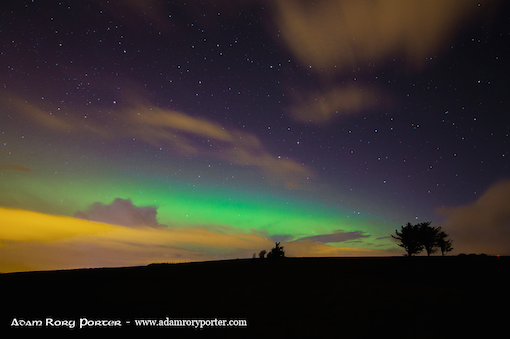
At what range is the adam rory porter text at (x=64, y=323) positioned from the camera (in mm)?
11562

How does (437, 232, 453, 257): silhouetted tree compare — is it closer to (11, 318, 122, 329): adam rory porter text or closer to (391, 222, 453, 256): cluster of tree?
(391, 222, 453, 256): cluster of tree

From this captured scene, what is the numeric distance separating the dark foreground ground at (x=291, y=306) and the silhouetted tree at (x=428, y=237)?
3149 centimetres

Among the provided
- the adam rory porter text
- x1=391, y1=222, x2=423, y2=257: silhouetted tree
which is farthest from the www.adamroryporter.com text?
x1=391, y1=222, x2=423, y2=257: silhouetted tree

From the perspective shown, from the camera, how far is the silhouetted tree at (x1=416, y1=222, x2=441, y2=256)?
50000mm

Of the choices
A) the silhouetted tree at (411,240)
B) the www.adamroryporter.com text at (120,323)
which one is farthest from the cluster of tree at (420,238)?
the www.adamroryporter.com text at (120,323)

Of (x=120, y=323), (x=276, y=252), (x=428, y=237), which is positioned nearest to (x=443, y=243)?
(x=428, y=237)

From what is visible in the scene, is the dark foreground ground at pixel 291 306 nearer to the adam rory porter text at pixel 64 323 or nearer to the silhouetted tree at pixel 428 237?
the adam rory porter text at pixel 64 323

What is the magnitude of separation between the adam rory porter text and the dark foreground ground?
0.34 ft

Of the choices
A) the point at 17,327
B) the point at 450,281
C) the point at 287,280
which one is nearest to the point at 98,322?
the point at 17,327

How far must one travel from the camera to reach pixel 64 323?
39.0 ft

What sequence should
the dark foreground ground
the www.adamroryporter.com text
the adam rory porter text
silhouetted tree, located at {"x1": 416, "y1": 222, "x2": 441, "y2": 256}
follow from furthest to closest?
1. silhouetted tree, located at {"x1": 416, "y1": 222, "x2": 441, "y2": 256}
2. the adam rory porter text
3. the www.adamroryporter.com text
4. the dark foreground ground

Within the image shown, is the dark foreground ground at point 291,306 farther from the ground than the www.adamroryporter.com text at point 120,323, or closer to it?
farther from the ground

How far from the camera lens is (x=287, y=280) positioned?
848 inches

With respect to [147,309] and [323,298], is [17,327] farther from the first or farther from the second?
[323,298]
